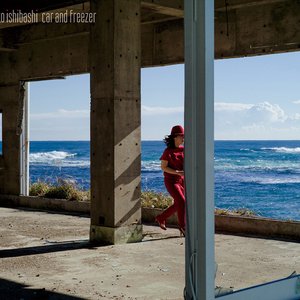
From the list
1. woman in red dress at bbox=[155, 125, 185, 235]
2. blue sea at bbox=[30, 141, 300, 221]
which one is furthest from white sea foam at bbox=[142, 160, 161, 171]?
woman in red dress at bbox=[155, 125, 185, 235]

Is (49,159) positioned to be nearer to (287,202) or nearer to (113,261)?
(287,202)

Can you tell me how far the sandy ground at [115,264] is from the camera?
7.10 m

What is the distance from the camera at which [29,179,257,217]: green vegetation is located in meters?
13.1

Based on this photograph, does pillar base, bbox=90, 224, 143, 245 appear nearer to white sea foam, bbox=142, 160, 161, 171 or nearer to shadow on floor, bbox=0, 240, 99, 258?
shadow on floor, bbox=0, 240, 99, 258

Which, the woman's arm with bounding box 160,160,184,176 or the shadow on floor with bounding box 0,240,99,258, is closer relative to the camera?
the shadow on floor with bounding box 0,240,99,258

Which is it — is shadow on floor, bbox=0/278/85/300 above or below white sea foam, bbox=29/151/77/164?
below

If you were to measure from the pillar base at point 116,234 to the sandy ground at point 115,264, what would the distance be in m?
0.20

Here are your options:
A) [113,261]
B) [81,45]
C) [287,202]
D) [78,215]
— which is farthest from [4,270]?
[287,202]

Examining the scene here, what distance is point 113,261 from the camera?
888 centimetres

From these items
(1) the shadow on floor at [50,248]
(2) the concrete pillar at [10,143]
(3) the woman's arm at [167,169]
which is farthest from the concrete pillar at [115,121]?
(2) the concrete pillar at [10,143]

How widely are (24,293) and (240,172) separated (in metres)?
59.2

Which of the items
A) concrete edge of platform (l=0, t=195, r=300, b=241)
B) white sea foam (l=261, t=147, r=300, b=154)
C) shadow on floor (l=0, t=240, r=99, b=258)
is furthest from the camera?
white sea foam (l=261, t=147, r=300, b=154)

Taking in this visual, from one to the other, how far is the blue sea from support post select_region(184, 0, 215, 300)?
2952 centimetres

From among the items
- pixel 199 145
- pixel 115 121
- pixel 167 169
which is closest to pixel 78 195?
pixel 167 169
